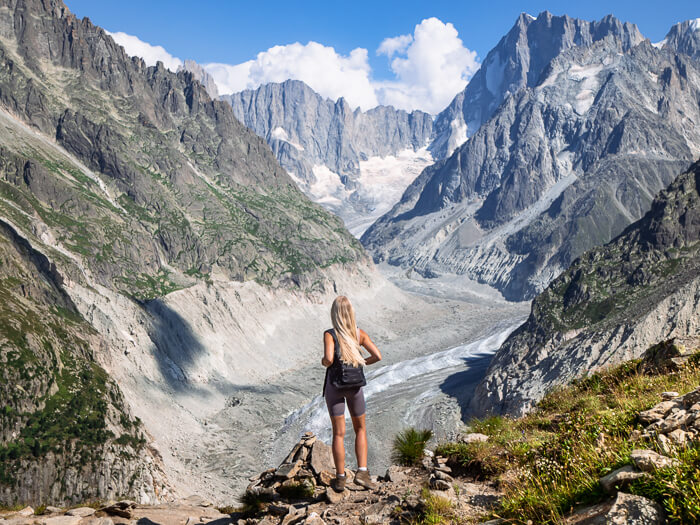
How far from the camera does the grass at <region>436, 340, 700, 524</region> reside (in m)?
5.26

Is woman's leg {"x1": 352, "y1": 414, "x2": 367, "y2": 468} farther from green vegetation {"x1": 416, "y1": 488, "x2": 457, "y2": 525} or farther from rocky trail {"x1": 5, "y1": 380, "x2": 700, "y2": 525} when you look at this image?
green vegetation {"x1": 416, "y1": 488, "x2": 457, "y2": 525}

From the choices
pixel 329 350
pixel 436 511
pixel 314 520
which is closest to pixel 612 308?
pixel 329 350

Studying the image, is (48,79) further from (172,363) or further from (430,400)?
(430,400)

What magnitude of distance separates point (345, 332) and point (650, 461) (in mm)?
5666

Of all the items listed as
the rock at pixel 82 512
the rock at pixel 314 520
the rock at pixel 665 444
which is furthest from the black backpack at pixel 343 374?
the rock at pixel 82 512

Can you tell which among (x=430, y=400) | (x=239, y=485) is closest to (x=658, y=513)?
(x=239, y=485)

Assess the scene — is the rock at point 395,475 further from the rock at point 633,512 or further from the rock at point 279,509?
the rock at point 633,512

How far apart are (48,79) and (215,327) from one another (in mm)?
104602

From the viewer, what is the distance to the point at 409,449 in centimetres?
1066

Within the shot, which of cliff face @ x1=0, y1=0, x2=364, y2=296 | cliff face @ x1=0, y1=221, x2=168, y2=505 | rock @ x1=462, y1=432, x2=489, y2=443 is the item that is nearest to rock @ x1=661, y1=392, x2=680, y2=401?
rock @ x1=462, y1=432, x2=489, y2=443

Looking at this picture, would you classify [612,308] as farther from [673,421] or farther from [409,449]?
[673,421]

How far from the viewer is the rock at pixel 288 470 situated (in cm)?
1108

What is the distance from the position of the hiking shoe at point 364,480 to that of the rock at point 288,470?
72.7 inches

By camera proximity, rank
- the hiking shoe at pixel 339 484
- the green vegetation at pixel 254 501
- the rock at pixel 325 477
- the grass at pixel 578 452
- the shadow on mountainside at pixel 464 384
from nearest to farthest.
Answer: the grass at pixel 578 452 → the hiking shoe at pixel 339 484 → the green vegetation at pixel 254 501 → the rock at pixel 325 477 → the shadow on mountainside at pixel 464 384
